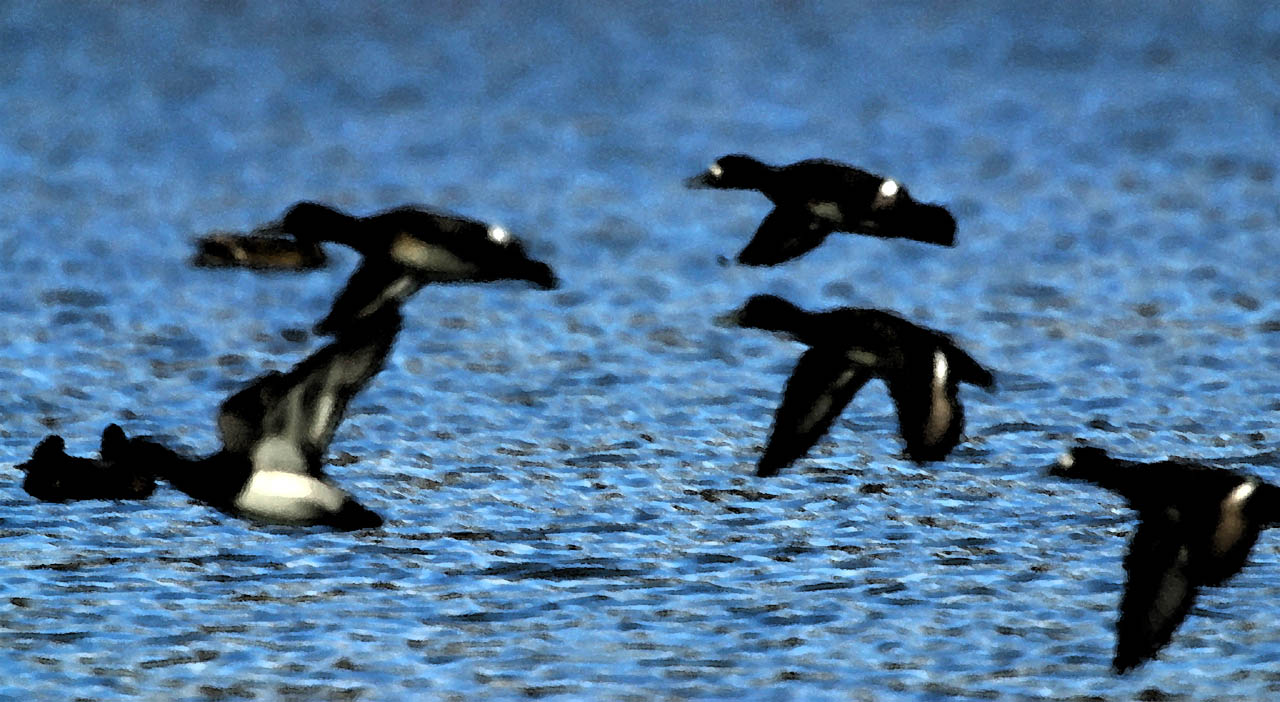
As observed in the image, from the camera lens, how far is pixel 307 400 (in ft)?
29.7

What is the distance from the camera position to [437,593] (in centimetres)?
1227

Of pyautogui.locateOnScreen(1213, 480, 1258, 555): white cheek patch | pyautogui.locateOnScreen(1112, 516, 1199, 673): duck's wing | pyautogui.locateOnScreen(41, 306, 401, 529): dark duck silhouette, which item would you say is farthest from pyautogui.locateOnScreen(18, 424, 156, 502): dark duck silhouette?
pyautogui.locateOnScreen(1213, 480, 1258, 555): white cheek patch

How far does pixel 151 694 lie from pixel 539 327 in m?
8.32

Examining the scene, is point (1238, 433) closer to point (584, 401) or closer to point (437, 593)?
point (584, 401)

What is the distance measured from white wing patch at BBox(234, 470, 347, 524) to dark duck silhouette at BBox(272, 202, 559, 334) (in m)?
1.05

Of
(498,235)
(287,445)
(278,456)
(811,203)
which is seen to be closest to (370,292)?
(498,235)

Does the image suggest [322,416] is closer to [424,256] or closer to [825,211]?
[424,256]

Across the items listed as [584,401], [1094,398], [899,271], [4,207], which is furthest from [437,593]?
[4,207]

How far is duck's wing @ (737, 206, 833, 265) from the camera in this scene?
31.2 ft

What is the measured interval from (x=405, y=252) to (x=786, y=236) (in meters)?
1.65

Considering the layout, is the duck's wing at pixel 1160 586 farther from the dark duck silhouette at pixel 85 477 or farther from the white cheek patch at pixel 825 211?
the dark duck silhouette at pixel 85 477

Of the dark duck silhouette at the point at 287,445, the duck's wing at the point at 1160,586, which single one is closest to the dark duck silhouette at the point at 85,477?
the dark duck silhouette at the point at 287,445

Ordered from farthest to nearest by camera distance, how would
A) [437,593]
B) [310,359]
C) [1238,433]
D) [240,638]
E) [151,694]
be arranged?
[1238,433] < [437,593] < [240,638] < [151,694] < [310,359]

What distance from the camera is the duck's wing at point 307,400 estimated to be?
873cm
